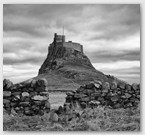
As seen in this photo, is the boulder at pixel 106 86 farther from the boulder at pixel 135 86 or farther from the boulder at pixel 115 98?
the boulder at pixel 135 86

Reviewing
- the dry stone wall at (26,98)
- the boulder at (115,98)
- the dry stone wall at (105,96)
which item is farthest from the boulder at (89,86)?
the dry stone wall at (26,98)

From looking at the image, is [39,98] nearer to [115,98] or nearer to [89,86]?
[89,86]

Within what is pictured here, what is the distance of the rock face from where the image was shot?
5.62 meters

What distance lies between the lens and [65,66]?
5.67 meters

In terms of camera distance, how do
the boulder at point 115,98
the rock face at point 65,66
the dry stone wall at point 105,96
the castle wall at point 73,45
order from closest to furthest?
the rock face at point 65,66
the castle wall at point 73,45
the dry stone wall at point 105,96
the boulder at point 115,98

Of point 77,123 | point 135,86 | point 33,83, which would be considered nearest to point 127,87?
point 135,86

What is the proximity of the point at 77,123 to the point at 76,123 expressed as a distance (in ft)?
0.07

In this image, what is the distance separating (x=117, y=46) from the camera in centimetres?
584

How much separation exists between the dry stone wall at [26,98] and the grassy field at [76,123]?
5.8 inches

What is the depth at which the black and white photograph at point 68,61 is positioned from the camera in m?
5.71

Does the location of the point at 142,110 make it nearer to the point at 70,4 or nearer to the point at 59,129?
the point at 59,129

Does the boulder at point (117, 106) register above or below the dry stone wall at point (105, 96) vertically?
below

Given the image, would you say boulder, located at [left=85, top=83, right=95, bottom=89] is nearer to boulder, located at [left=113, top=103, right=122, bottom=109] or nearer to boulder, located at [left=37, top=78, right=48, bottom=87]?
boulder, located at [left=113, top=103, right=122, bottom=109]

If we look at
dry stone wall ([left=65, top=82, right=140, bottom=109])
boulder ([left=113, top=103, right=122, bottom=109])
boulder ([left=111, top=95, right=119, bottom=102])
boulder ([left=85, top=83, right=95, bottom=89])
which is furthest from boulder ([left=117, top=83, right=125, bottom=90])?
boulder ([left=85, top=83, right=95, bottom=89])
